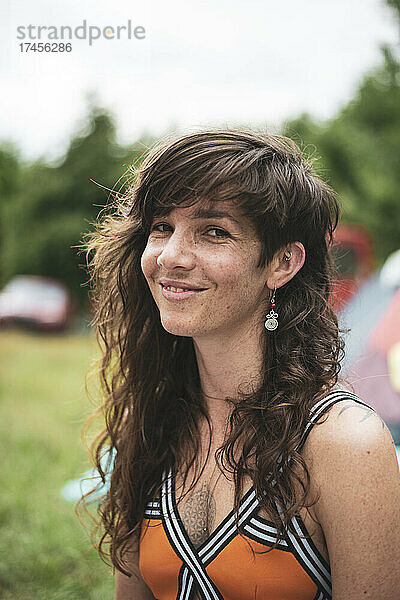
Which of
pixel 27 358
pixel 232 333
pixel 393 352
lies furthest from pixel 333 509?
pixel 27 358

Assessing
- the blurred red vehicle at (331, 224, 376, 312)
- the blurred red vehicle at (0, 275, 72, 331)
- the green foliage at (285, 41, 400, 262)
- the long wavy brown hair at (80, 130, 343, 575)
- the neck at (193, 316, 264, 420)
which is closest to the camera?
the long wavy brown hair at (80, 130, 343, 575)

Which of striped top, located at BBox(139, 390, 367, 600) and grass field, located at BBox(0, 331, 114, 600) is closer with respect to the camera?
striped top, located at BBox(139, 390, 367, 600)

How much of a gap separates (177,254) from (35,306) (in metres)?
12.4

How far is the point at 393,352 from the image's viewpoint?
3.14m

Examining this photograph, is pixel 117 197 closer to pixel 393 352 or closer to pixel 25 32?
pixel 25 32

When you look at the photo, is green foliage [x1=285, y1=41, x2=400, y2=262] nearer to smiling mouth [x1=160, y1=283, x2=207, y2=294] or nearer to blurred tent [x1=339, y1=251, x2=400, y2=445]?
blurred tent [x1=339, y1=251, x2=400, y2=445]

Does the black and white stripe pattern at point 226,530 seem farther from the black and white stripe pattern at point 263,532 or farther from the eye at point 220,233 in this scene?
the eye at point 220,233

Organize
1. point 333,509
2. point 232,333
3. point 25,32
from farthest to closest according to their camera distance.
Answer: point 25,32 < point 232,333 < point 333,509

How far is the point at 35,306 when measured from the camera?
13.4 m

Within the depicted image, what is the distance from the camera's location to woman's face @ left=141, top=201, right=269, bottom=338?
1.41 metres

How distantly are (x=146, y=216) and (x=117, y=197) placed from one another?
0.92ft

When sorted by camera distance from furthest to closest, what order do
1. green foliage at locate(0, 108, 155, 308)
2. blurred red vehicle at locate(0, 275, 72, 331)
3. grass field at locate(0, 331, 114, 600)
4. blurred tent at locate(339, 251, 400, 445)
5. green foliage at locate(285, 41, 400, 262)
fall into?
1. green foliage at locate(0, 108, 155, 308)
2. green foliage at locate(285, 41, 400, 262)
3. blurred red vehicle at locate(0, 275, 72, 331)
4. grass field at locate(0, 331, 114, 600)
5. blurred tent at locate(339, 251, 400, 445)

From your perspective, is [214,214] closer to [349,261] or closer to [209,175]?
[209,175]

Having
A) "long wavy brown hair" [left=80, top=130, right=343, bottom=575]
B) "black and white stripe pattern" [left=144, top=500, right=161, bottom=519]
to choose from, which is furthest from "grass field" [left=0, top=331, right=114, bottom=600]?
"black and white stripe pattern" [left=144, top=500, right=161, bottom=519]
